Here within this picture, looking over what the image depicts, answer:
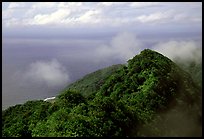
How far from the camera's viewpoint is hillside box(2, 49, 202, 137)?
34.4 ft

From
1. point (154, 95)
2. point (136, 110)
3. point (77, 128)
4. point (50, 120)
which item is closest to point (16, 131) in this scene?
point (50, 120)

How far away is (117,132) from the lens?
10.9 metres

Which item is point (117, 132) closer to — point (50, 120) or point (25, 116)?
point (50, 120)

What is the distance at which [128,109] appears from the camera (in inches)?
486

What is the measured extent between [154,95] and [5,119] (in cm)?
541

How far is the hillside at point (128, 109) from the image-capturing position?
10.5 meters

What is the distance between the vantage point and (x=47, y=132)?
1009cm

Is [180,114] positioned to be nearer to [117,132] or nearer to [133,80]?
[133,80]

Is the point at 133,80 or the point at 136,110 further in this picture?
the point at 133,80

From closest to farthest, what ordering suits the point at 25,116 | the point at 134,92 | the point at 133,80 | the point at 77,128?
the point at 77,128 → the point at 25,116 → the point at 134,92 → the point at 133,80

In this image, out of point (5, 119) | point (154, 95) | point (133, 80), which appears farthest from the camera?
point (133, 80)

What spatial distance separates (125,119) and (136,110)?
1.68 m

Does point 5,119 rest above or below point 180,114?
above

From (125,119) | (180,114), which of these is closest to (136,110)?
(125,119)
